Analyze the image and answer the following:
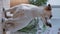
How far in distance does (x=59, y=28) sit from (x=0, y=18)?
2.14 metres

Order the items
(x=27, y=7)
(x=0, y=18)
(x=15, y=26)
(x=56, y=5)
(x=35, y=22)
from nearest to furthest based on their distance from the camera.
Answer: (x=15, y=26) < (x=27, y=7) < (x=0, y=18) < (x=35, y=22) < (x=56, y=5)

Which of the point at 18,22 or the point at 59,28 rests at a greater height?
the point at 18,22

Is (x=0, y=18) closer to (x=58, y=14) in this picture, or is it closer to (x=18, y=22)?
(x=18, y=22)

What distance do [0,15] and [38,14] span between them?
0.58 m

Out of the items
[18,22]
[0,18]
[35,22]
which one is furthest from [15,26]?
[35,22]

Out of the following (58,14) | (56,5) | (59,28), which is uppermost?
(56,5)

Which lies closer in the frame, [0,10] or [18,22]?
[18,22]

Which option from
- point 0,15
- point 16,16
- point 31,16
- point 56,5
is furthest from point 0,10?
point 56,5

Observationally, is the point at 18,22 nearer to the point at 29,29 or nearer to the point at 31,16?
the point at 31,16

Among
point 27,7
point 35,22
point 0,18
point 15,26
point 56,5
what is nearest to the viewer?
point 15,26

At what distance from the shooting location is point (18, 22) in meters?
1.60

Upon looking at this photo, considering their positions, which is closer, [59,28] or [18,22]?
[18,22]

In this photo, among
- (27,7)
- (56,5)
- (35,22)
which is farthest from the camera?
(56,5)

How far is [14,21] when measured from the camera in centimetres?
161
